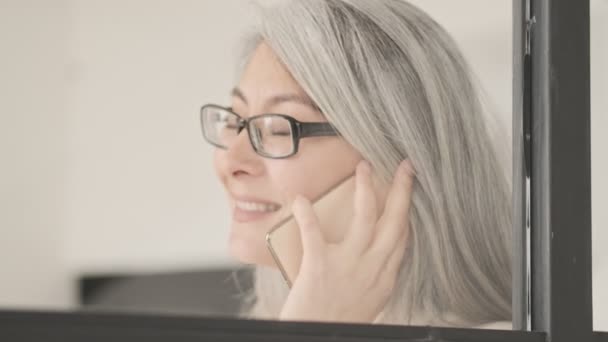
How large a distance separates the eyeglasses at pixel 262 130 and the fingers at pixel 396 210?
101 millimetres

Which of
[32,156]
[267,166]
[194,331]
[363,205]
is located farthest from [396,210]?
[32,156]

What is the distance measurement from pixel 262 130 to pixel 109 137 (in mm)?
160

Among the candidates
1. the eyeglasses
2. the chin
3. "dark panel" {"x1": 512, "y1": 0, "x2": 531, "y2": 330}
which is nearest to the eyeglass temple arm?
the eyeglasses

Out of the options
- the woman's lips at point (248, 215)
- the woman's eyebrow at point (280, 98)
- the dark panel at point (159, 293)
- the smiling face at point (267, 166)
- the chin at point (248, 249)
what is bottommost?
the dark panel at point (159, 293)

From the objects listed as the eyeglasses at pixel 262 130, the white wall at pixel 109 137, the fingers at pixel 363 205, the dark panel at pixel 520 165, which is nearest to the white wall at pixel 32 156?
the white wall at pixel 109 137

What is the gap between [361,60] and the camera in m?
0.99

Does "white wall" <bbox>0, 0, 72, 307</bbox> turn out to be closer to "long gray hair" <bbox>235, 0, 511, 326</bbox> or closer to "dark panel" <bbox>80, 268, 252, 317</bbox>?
"dark panel" <bbox>80, 268, 252, 317</bbox>

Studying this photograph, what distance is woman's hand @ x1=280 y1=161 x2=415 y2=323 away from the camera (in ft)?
3.09

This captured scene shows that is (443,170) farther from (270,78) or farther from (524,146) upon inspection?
(270,78)

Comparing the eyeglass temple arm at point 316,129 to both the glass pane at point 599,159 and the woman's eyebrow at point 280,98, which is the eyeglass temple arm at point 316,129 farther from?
the glass pane at point 599,159

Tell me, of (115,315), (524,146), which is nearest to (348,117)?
(524,146)

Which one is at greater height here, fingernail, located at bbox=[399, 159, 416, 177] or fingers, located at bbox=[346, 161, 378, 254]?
fingernail, located at bbox=[399, 159, 416, 177]

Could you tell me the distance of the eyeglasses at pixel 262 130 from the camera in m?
0.94

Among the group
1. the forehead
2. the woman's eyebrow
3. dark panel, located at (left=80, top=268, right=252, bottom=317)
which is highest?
the forehead
